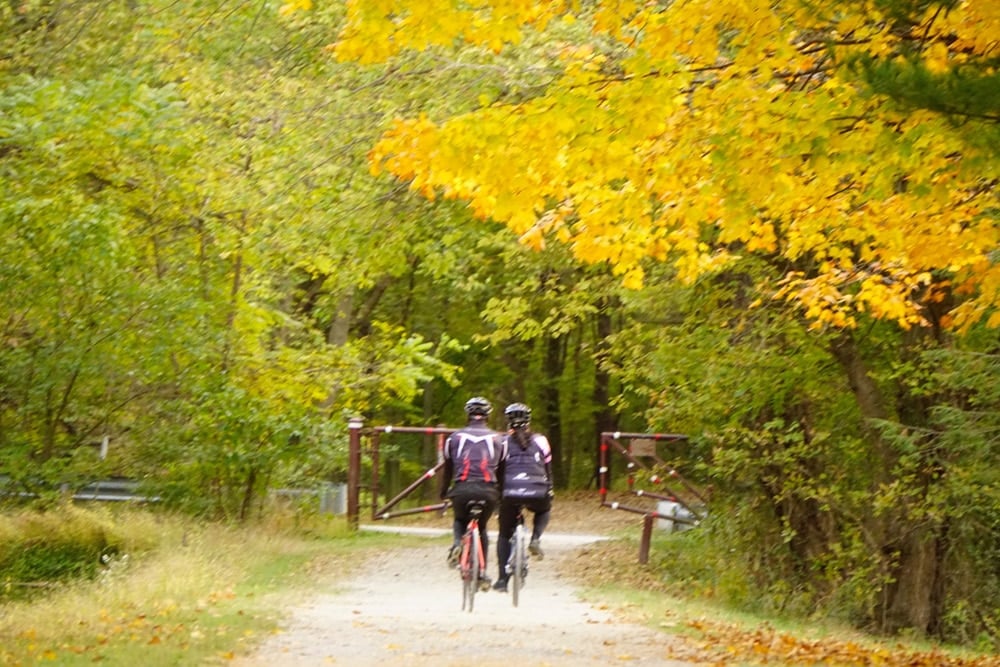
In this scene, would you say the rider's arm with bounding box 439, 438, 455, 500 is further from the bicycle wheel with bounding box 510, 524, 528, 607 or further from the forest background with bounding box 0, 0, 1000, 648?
the forest background with bounding box 0, 0, 1000, 648

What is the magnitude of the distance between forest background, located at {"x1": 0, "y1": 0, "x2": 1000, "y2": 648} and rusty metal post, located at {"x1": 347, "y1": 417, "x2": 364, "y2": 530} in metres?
0.72

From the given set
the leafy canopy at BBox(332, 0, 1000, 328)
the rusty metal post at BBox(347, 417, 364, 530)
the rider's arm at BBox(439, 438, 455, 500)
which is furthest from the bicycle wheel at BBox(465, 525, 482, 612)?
the rusty metal post at BBox(347, 417, 364, 530)

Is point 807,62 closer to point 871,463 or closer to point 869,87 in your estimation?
point 869,87

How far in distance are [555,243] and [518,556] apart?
8045 millimetres

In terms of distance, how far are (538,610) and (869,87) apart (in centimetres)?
746

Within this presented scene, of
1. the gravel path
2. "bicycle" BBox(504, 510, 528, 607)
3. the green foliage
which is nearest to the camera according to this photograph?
the gravel path

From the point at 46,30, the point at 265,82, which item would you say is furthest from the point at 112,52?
the point at 265,82

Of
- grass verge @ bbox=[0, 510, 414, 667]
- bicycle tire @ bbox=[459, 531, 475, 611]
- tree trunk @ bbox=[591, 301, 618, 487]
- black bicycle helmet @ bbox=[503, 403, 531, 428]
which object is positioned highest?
tree trunk @ bbox=[591, 301, 618, 487]

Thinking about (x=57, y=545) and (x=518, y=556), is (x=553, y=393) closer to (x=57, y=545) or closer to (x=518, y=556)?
(x=57, y=545)

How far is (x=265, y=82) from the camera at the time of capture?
19.6 metres

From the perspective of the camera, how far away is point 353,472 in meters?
22.6

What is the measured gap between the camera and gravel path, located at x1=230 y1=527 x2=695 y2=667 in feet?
31.7

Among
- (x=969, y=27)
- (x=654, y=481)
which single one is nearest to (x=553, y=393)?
(x=654, y=481)

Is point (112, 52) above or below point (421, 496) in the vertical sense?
above
